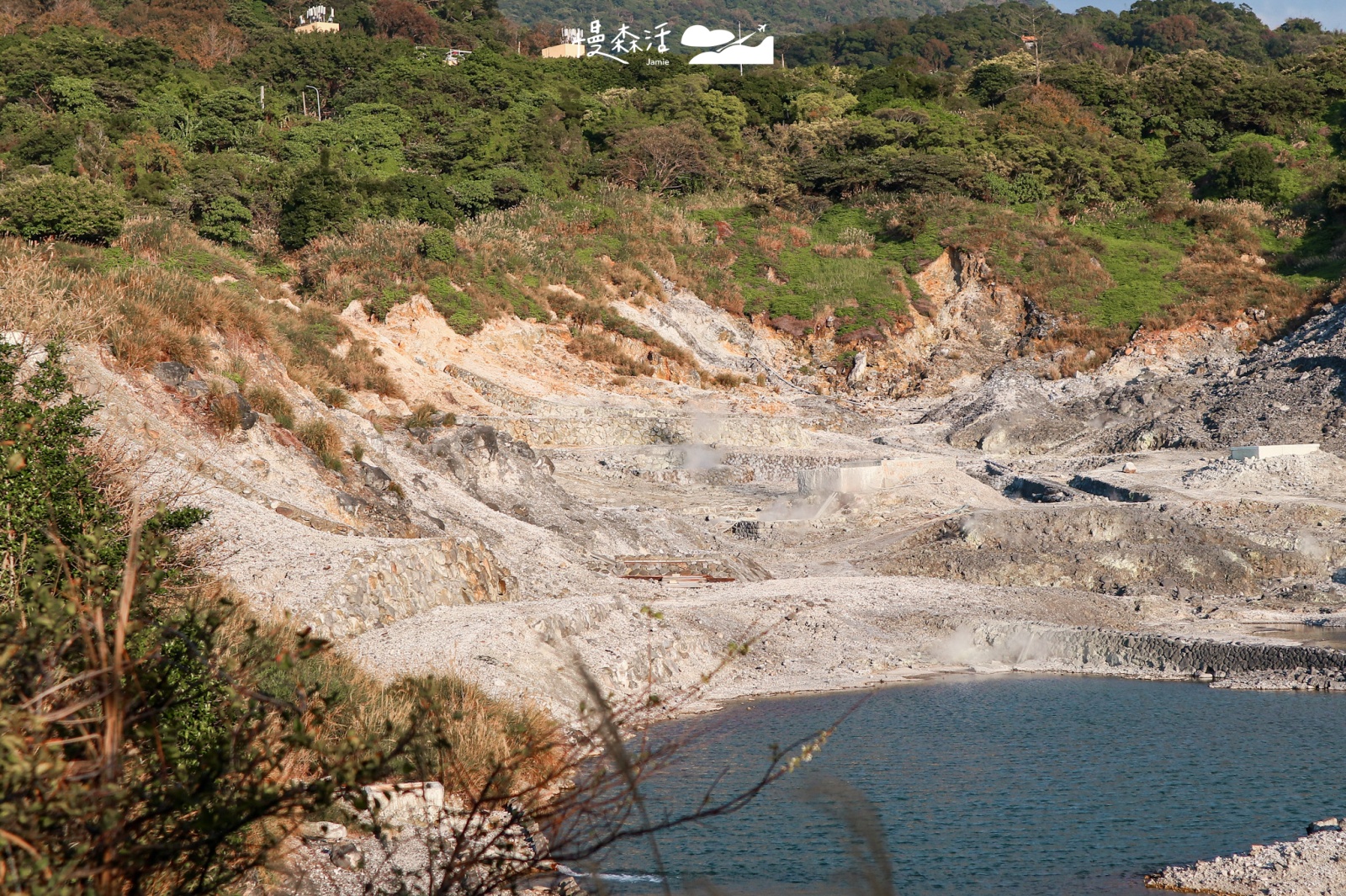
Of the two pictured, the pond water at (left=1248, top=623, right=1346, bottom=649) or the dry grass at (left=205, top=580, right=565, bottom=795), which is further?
the pond water at (left=1248, top=623, right=1346, bottom=649)

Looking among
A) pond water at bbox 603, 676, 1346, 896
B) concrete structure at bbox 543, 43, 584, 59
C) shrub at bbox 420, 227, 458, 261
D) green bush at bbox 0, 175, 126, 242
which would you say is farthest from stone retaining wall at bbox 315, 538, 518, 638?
concrete structure at bbox 543, 43, 584, 59

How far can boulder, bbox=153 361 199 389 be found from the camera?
16750 millimetres

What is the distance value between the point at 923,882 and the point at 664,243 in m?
36.1

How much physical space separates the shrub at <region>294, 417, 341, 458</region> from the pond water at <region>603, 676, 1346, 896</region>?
827 centimetres

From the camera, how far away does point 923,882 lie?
908cm

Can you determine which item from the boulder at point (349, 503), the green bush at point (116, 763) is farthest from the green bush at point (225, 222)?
the green bush at point (116, 763)

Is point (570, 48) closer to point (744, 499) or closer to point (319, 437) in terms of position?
point (744, 499)

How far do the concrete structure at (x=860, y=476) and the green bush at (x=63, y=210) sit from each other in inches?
626

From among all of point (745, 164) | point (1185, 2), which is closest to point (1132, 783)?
point (745, 164)

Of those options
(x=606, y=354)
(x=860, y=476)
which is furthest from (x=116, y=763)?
(x=606, y=354)

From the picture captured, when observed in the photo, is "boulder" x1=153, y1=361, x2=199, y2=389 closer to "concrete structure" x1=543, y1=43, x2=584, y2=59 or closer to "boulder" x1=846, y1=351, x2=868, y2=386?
"boulder" x1=846, y1=351, x2=868, y2=386

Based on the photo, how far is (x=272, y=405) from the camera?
61.6 ft

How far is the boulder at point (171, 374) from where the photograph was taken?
16750 mm

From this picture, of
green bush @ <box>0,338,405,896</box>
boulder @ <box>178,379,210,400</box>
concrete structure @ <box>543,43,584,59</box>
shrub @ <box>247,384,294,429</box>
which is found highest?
concrete structure @ <box>543,43,584,59</box>
